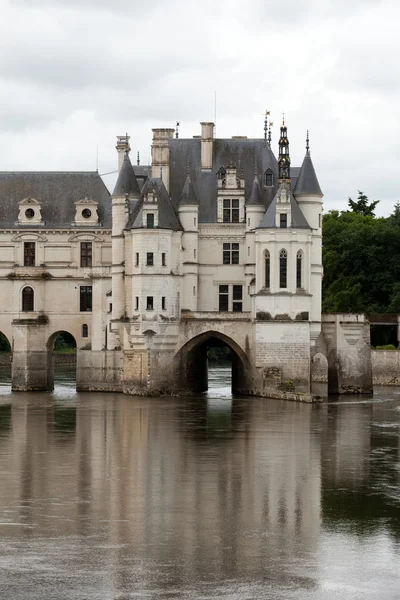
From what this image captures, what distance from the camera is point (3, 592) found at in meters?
22.0

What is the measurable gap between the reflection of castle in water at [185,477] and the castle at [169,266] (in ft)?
27.6

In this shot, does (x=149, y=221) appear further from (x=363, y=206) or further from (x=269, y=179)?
(x=363, y=206)

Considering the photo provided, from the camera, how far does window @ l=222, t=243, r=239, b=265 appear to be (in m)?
68.5

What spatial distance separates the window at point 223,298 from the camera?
6881cm

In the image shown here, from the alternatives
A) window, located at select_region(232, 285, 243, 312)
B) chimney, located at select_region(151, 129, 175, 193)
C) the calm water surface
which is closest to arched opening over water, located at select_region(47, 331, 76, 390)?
window, located at select_region(232, 285, 243, 312)

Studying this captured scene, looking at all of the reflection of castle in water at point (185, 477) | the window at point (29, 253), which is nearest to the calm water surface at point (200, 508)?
the reflection of castle in water at point (185, 477)

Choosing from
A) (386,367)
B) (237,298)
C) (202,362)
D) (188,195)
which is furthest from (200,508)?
(386,367)

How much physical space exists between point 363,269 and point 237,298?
73.6 ft

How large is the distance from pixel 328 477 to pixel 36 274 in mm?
38706

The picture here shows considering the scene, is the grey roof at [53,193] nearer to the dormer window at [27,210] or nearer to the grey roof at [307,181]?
the dormer window at [27,210]

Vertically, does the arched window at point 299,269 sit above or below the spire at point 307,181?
below

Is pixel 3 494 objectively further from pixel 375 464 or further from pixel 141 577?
pixel 375 464

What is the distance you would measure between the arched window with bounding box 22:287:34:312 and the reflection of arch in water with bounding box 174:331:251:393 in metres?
9.00

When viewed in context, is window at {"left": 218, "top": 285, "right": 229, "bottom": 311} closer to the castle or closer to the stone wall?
the castle
